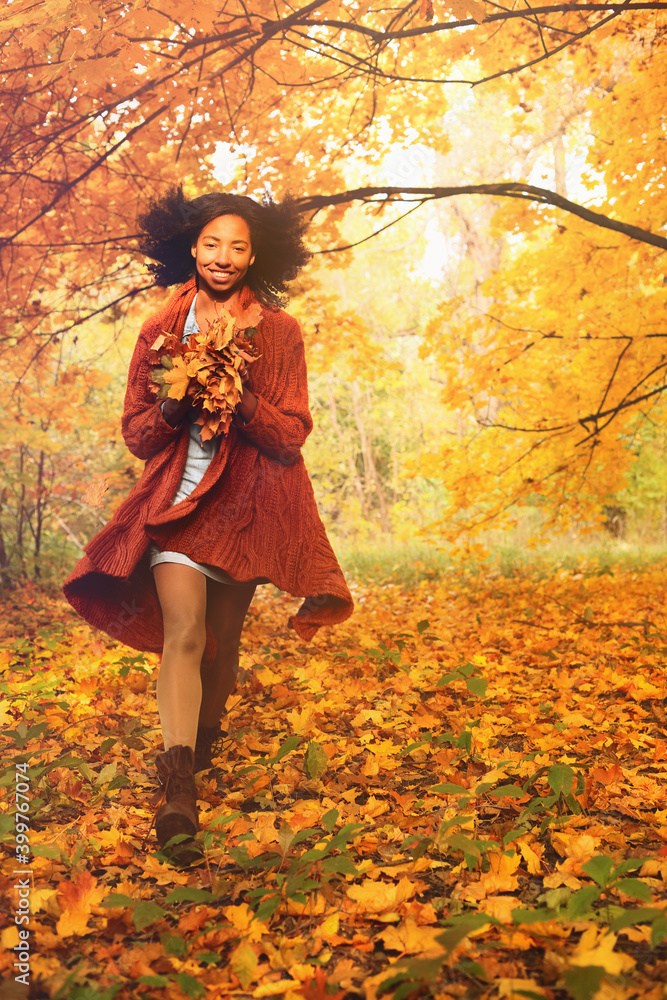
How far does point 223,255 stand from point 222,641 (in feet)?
4.42

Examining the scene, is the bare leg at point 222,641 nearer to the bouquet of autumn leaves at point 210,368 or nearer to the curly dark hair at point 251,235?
the bouquet of autumn leaves at point 210,368

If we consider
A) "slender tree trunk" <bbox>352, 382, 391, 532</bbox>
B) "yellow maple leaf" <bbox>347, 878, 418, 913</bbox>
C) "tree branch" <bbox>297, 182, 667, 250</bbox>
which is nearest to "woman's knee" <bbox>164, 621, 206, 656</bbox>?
"yellow maple leaf" <bbox>347, 878, 418, 913</bbox>

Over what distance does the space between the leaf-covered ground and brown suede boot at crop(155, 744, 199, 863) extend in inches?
2.4

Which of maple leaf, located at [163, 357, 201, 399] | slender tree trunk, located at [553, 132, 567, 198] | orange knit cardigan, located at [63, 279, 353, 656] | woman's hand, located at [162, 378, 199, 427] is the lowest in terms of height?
orange knit cardigan, located at [63, 279, 353, 656]

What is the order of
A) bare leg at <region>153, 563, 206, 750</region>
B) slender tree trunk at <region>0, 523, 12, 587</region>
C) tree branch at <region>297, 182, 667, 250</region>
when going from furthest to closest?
slender tree trunk at <region>0, 523, 12, 587</region>, tree branch at <region>297, 182, 667, 250</region>, bare leg at <region>153, 563, 206, 750</region>

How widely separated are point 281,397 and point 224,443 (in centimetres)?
30

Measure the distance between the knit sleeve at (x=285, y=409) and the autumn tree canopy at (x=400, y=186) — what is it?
157 centimetres

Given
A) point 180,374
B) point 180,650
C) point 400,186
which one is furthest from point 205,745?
point 400,186

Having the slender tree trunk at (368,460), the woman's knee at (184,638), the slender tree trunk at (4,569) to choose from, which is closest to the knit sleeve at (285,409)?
the woman's knee at (184,638)

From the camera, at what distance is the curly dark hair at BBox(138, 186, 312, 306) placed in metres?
2.65

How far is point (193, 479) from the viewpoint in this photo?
2.44 m

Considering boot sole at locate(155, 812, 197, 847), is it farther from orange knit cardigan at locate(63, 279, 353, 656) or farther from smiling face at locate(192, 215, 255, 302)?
smiling face at locate(192, 215, 255, 302)

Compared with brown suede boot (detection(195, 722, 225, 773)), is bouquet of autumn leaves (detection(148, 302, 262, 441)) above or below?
above

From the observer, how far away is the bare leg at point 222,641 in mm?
2641
